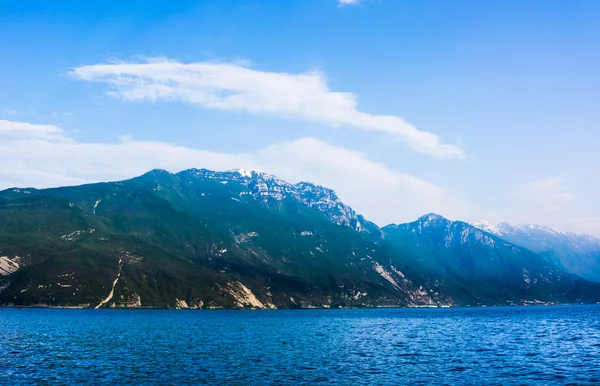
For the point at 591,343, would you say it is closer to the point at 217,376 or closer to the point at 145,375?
the point at 217,376

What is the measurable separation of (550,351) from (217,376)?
70889 millimetres

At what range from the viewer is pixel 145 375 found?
75750mm

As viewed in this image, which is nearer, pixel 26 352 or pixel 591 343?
pixel 26 352

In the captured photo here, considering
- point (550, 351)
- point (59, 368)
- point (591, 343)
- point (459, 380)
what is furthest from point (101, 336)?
point (591, 343)

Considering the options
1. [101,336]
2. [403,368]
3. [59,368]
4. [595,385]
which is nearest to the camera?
[595,385]

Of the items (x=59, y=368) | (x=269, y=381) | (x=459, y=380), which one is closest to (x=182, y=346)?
(x=59, y=368)

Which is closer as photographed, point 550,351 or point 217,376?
point 217,376

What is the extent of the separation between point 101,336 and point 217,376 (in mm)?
74388

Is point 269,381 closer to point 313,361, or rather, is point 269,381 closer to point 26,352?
point 313,361

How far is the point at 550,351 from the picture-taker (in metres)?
108

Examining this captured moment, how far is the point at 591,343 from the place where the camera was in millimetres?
122875

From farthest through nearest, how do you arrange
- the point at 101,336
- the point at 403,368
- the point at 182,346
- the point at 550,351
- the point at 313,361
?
the point at 101,336, the point at 182,346, the point at 550,351, the point at 313,361, the point at 403,368

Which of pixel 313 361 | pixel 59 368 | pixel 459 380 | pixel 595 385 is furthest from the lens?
pixel 313 361

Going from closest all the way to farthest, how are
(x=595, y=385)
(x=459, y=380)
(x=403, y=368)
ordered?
(x=595, y=385) → (x=459, y=380) → (x=403, y=368)
